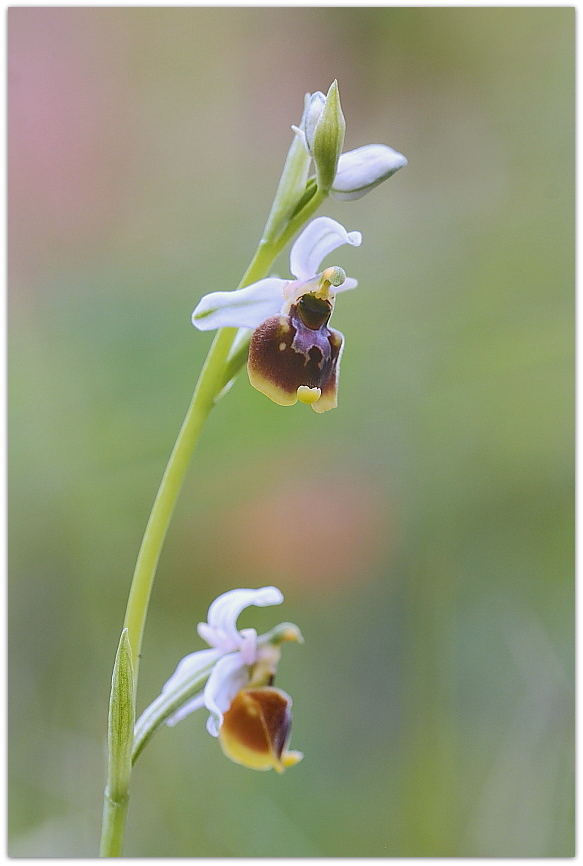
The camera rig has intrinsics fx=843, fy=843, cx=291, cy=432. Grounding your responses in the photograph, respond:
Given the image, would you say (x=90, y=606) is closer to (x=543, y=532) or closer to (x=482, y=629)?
(x=482, y=629)

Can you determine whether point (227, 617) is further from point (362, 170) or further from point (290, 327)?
point (362, 170)

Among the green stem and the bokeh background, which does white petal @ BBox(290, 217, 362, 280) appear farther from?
the bokeh background

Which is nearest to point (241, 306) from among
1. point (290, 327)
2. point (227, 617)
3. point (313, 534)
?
point (290, 327)

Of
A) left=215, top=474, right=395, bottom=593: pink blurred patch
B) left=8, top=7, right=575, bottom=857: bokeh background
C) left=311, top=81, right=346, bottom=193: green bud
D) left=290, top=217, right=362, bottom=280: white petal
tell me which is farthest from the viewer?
left=215, top=474, right=395, bottom=593: pink blurred patch

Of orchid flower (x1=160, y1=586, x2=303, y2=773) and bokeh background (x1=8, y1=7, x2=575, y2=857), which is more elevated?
bokeh background (x1=8, y1=7, x2=575, y2=857)

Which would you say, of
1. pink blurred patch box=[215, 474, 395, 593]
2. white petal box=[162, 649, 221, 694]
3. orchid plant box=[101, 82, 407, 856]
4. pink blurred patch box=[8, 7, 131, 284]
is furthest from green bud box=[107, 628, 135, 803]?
pink blurred patch box=[8, 7, 131, 284]

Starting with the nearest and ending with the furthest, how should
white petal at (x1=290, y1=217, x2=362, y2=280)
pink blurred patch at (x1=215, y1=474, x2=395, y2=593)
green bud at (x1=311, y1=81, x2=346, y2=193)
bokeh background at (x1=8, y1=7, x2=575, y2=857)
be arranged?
green bud at (x1=311, y1=81, x2=346, y2=193), white petal at (x1=290, y1=217, x2=362, y2=280), bokeh background at (x1=8, y1=7, x2=575, y2=857), pink blurred patch at (x1=215, y1=474, x2=395, y2=593)
